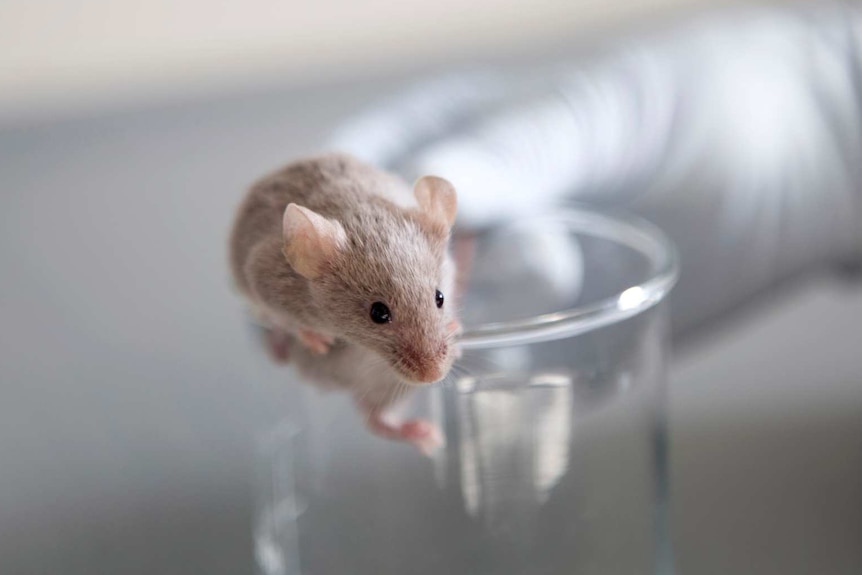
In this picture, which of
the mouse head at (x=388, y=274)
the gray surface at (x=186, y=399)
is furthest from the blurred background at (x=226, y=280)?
the mouse head at (x=388, y=274)

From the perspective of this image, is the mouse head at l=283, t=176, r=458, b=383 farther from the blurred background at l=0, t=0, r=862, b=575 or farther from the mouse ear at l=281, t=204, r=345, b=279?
the blurred background at l=0, t=0, r=862, b=575

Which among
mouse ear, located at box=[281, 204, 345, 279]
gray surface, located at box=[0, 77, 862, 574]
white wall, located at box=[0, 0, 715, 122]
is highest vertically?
white wall, located at box=[0, 0, 715, 122]

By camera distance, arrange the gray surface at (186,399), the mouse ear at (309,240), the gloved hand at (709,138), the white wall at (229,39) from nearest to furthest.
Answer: the mouse ear at (309,240) < the gray surface at (186,399) < the gloved hand at (709,138) < the white wall at (229,39)

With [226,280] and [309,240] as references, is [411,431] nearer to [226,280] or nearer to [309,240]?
[309,240]

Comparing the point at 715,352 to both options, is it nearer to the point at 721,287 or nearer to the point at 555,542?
the point at 721,287

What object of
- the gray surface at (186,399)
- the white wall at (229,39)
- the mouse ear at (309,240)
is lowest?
the gray surface at (186,399)

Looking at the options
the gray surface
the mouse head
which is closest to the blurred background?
the gray surface

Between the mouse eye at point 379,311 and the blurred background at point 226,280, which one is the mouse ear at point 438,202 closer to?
the mouse eye at point 379,311
